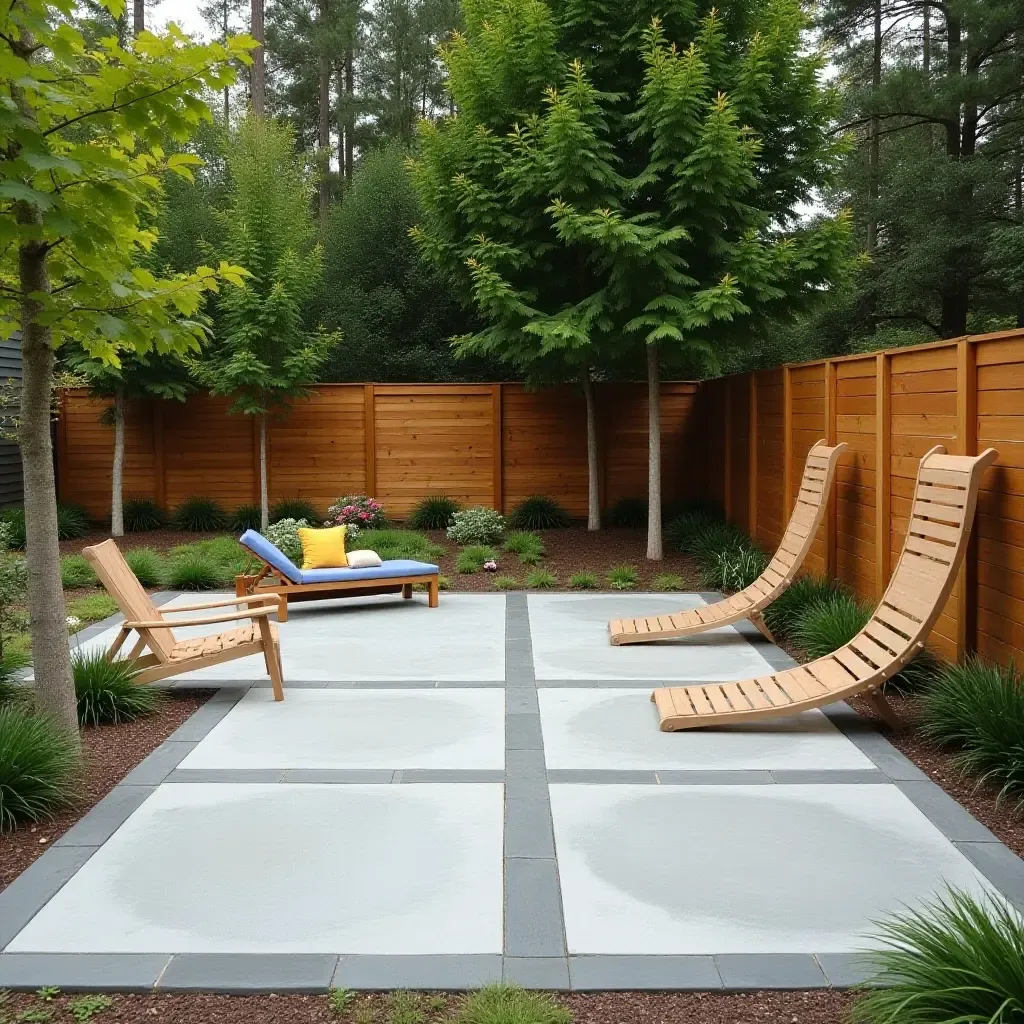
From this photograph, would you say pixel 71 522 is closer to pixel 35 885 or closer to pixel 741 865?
pixel 35 885

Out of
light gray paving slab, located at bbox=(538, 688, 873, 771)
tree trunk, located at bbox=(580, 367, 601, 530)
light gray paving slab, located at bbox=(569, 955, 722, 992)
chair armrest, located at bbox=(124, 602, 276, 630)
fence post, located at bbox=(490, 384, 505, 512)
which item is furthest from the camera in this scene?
fence post, located at bbox=(490, 384, 505, 512)

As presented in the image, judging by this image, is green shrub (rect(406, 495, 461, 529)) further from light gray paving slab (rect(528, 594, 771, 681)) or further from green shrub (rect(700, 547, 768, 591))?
light gray paving slab (rect(528, 594, 771, 681))

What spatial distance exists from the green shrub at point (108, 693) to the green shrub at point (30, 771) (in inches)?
48.6

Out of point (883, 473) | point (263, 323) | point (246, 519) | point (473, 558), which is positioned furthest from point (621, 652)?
point (246, 519)

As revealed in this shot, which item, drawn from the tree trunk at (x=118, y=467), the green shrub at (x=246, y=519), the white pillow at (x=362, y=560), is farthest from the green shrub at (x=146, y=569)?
the green shrub at (x=246, y=519)

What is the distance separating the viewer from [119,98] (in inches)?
173

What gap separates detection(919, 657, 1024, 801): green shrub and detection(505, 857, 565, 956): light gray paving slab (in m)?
2.09

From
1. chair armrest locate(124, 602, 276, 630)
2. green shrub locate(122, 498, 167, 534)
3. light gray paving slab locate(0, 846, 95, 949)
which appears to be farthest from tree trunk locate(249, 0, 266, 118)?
light gray paving slab locate(0, 846, 95, 949)

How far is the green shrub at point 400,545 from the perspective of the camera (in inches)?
500

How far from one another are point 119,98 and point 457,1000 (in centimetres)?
366

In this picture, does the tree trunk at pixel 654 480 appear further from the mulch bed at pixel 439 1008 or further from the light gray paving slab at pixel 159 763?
the mulch bed at pixel 439 1008

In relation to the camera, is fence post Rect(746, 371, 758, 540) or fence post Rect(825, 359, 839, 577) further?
fence post Rect(746, 371, 758, 540)

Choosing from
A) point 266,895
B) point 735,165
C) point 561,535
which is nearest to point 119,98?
point 266,895

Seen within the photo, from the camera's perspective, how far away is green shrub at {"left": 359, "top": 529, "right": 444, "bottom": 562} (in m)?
12.7
